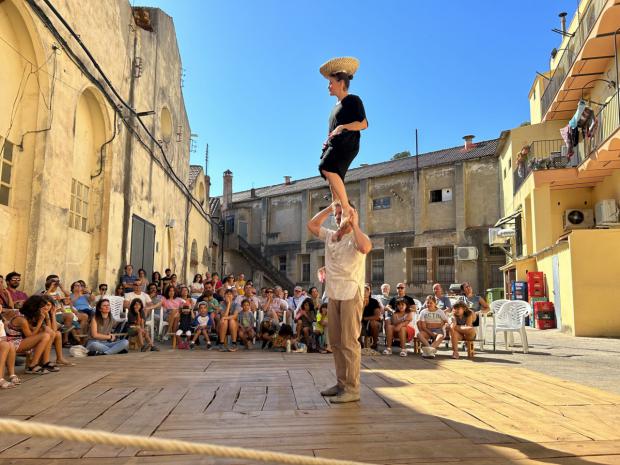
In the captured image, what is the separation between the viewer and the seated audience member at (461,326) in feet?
23.8

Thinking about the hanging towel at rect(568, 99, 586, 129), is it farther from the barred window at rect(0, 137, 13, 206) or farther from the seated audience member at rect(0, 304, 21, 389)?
the seated audience member at rect(0, 304, 21, 389)

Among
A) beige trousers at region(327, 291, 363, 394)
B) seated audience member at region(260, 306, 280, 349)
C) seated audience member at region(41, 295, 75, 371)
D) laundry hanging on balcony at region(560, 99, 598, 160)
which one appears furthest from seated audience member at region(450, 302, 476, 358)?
laundry hanging on balcony at region(560, 99, 598, 160)

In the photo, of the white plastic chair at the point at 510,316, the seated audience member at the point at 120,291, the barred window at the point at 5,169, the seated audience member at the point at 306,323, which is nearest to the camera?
the barred window at the point at 5,169

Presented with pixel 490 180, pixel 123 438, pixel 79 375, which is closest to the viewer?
pixel 123 438

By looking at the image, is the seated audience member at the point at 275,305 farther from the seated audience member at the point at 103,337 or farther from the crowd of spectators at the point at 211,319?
the seated audience member at the point at 103,337

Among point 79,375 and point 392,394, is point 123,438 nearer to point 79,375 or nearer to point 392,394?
point 392,394

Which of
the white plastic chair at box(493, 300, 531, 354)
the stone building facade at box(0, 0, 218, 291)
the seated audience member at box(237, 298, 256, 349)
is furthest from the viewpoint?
Answer: the seated audience member at box(237, 298, 256, 349)

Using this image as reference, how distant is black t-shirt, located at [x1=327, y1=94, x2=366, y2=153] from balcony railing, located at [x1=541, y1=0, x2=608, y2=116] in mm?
11683

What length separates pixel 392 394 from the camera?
3793 millimetres

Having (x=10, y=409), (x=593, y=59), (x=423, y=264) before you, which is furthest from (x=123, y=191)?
(x=423, y=264)

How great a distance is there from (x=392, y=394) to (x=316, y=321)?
4787 mm

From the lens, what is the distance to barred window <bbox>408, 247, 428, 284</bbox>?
25.5 metres

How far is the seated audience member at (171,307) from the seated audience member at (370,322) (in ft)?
12.0

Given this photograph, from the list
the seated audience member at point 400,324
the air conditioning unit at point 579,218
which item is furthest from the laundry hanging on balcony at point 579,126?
the seated audience member at point 400,324
